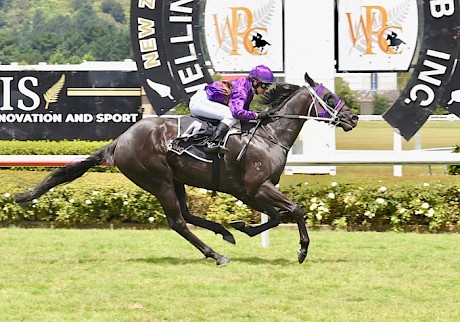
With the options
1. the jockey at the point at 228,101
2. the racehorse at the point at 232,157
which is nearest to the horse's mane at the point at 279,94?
the racehorse at the point at 232,157

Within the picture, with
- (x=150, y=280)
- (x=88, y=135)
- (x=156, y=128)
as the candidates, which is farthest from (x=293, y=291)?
(x=88, y=135)

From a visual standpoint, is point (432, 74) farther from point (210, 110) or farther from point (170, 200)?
point (170, 200)

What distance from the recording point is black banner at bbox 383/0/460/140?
35.6 ft

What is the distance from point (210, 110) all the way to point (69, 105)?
7498 millimetres

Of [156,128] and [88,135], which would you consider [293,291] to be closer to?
[156,128]

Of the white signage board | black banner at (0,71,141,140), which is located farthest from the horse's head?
black banner at (0,71,141,140)

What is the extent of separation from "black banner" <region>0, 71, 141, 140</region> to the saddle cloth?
7131mm

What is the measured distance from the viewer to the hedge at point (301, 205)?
398 inches

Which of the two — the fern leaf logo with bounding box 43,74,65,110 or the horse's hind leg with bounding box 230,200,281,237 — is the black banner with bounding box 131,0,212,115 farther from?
the fern leaf logo with bounding box 43,74,65,110

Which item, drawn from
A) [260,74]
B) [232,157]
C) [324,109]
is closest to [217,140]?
[232,157]

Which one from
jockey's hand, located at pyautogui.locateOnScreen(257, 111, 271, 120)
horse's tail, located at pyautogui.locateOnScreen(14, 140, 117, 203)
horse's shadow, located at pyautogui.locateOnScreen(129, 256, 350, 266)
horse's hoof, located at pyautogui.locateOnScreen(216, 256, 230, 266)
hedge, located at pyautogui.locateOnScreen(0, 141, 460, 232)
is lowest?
hedge, located at pyautogui.locateOnScreen(0, 141, 460, 232)

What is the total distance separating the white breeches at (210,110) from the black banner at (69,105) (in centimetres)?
717

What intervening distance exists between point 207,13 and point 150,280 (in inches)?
192

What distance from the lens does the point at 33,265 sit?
7.66 meters
